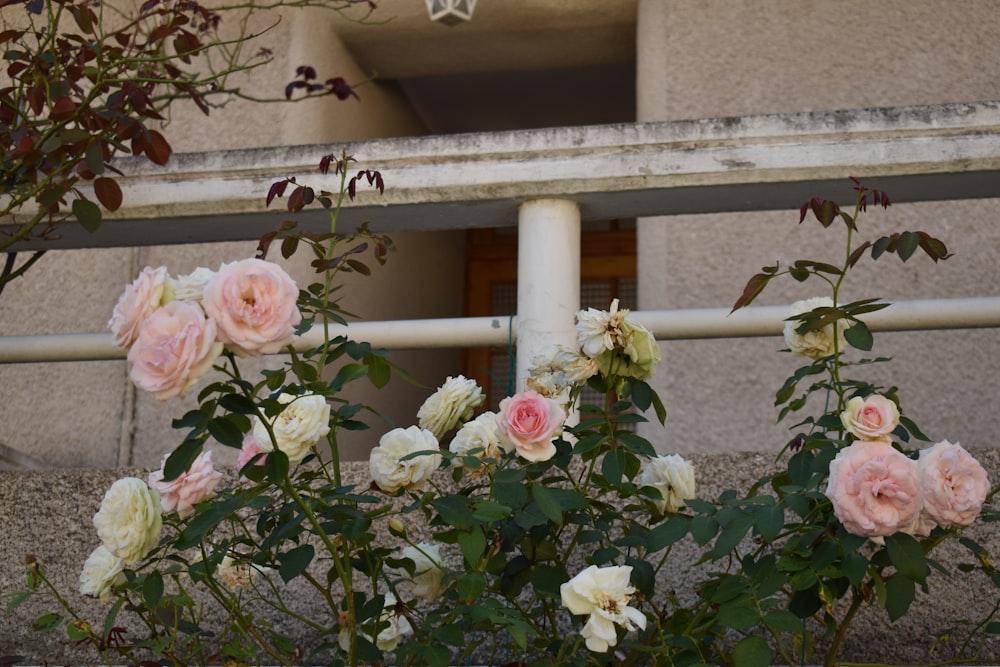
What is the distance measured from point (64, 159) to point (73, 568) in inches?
27.1

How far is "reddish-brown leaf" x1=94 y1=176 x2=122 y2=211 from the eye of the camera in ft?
5.72

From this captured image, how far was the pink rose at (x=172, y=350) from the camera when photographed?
3.27 ft

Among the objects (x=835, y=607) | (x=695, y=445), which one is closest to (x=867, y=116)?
(x=835, y=607)

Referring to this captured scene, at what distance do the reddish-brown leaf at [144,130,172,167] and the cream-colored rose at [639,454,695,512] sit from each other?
0.89 m

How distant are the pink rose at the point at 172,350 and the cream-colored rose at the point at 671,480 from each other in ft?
1.95

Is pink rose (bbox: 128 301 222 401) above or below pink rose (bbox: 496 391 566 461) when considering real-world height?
above

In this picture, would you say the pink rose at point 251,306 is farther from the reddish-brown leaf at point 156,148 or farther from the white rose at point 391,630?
the reddish-brown leaf at point 156,148

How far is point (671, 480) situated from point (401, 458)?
1.11 feet

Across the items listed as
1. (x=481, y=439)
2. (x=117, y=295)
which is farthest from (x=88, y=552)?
(x=117, y=295)

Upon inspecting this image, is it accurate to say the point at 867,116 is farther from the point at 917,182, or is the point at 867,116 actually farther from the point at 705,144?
the point at 705,144

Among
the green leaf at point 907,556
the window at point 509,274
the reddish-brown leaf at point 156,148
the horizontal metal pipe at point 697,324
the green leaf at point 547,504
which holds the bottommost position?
the green leaf at point 907,556

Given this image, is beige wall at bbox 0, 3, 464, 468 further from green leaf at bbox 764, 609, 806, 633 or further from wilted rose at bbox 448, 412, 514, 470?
green leaf at bbox 764, 609, 806, 633

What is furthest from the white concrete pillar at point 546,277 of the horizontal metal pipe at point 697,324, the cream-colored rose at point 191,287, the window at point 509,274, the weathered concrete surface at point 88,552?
the window at point 509,274

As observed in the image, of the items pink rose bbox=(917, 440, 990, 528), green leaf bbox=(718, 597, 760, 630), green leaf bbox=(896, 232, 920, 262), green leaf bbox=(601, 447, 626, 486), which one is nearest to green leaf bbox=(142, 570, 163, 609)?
green leaf bbox=(601, 447, 626, 486)
